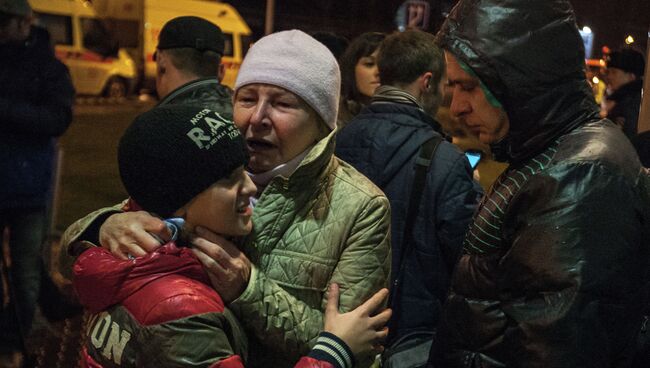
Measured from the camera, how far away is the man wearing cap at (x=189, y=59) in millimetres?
4039

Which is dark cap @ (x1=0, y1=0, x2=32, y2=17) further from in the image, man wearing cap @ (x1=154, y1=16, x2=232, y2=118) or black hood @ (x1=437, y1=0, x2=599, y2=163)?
black hood @ (x1=437, y1=0, x2=599, y2=163)

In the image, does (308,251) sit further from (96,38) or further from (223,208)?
(96,38)

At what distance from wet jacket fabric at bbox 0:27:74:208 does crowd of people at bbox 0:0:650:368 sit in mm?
2708

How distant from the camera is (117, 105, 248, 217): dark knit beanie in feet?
6.23

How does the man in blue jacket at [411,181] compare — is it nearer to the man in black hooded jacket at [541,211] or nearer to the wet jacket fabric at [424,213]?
the wet jacket fabric at [424,213]

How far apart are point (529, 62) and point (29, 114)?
138 inches

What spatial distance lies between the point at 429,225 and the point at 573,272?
1712 millimetres

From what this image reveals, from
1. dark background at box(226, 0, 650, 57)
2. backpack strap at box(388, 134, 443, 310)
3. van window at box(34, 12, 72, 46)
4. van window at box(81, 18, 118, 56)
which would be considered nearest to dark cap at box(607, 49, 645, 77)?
backpack strap at box(388, 134, 443, 310)

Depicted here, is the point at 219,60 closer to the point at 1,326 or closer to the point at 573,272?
the point at 1,326

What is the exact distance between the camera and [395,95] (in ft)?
12.7

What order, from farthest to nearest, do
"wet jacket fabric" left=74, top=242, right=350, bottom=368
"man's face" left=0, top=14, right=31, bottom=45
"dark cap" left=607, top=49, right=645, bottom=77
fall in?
"dark cap" left=607, top=49, right=645, bottom=77 < "man's face" left=0, top=14, right=31, bottom=45 < "wet jacket fabric" left=74, top=242, right=350, bottom=368

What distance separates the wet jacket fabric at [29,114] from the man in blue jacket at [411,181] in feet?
6.30

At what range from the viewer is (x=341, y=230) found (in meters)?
2.21

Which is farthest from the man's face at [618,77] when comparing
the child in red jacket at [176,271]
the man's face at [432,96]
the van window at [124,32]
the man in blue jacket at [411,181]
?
the van window at [124,32]
